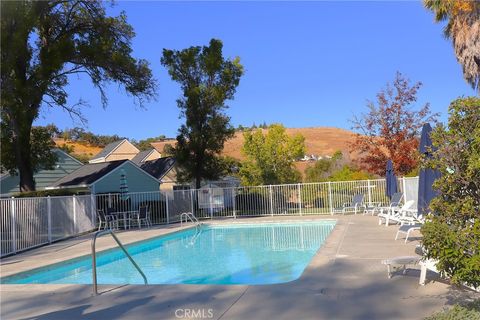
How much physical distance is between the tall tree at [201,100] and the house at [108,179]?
3.30 meters

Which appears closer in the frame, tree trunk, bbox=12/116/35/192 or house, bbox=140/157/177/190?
tree trunk, bbox=12/116/35/192

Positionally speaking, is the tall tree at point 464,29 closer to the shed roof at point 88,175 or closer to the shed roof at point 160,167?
the shed roof at point 88,175

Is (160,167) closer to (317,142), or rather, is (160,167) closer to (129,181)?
(129,181)

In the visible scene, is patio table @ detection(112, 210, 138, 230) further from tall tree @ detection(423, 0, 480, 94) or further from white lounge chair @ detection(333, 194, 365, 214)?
tall tree @ detection(423, 0, 480, 94)

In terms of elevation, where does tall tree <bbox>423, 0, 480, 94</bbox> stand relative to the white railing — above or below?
above

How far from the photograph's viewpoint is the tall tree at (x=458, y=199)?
4078mm

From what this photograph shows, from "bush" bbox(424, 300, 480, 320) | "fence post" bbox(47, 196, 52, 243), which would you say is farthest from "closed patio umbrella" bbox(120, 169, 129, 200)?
"bush" bbox(424, 300, 480, 320)

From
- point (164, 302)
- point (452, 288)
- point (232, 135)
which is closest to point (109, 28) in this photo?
point (232, 135)

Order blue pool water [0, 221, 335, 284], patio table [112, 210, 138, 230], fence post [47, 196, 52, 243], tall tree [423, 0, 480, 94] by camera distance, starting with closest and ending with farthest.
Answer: blue pool water [0, 221, 335, 284] < fence post [47, 196, 52, 243] < tall tree [423, 0, 480, 94] < patio table [112, 210, 138, 230]

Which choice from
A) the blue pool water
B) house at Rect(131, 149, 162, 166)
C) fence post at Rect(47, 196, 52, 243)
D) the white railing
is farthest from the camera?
house at Rect(131, 149, 162, 166)

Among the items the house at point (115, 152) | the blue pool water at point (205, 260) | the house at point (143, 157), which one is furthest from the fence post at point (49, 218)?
the house at point (115, 152)

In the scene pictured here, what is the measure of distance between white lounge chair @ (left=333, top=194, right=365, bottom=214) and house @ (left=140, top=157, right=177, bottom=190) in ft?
48.5

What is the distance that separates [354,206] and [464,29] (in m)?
8.73

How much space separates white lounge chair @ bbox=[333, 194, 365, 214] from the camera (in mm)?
21375
